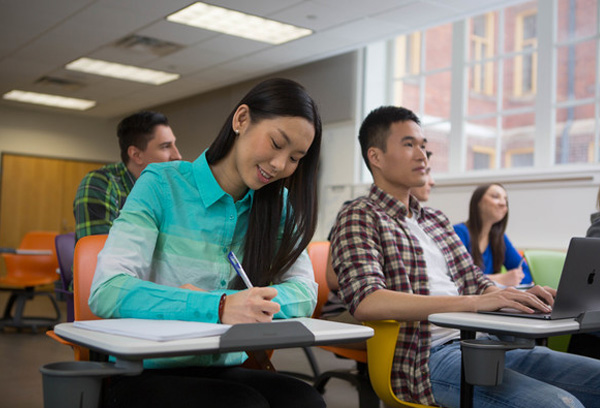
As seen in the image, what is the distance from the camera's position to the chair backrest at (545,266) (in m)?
3.32

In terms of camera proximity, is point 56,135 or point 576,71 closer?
point 576,71

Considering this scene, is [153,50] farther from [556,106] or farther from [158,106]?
[556,106]

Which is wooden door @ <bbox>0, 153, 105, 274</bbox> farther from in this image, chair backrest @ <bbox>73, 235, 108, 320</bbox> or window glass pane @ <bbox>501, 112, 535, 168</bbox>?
chair backrest @ <bbox>73, 235, 108, 320</bbox>

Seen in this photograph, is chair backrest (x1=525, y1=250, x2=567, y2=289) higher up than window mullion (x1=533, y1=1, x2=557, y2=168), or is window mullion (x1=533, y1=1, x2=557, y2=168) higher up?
window mullion (x1=533, y1=1, x2=557, y2=168)

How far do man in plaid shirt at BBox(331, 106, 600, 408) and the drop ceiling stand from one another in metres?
3.77

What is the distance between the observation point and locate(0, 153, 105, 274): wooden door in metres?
10.8

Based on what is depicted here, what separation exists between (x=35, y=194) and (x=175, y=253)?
34.4 feet

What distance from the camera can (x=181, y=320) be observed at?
4.09 ft

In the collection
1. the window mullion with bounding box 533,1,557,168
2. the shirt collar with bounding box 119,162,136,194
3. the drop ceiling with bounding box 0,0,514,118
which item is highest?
the drop ceiling with bounding box 0,0,514,118

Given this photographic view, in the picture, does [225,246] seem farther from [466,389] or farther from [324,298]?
[324,298]

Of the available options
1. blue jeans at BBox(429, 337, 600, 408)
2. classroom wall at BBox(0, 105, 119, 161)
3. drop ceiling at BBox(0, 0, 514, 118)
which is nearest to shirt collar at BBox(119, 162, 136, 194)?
blue jeans at BBox(429, 337, 600, 408)

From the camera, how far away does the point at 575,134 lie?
18.9 feet

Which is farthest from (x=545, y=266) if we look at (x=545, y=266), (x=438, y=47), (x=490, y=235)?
(x=438, y=47)

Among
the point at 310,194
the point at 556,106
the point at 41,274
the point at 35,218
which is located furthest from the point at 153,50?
the point at 310,194
